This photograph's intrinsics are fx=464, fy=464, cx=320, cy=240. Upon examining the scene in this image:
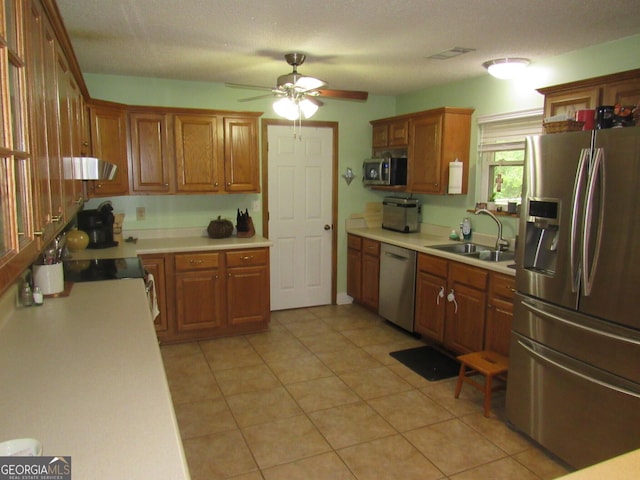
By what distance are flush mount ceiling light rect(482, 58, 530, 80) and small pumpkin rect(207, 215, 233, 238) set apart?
271 centimetres

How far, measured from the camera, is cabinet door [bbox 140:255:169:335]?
159 inches

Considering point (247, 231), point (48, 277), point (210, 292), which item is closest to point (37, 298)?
point (48, 277)

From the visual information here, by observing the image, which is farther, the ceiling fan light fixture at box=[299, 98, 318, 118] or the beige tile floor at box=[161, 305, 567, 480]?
the ceiling fan light fixture at box=[299, 98, 318, 118]

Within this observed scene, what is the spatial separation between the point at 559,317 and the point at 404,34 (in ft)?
6.29

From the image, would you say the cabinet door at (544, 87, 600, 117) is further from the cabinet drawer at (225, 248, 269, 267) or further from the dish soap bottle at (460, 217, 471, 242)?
the cabinet drawer at (225, 248, 269, 267)

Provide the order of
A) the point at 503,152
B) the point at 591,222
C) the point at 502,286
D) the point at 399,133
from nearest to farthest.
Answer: the point at 591,222 < the point at 502,286 < the point at 503,152 < the point at 399,133

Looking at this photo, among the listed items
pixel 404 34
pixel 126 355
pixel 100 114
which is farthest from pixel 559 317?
pixel 100 114

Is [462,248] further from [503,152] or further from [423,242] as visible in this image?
[503,152]

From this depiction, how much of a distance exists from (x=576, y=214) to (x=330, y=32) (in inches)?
70.4

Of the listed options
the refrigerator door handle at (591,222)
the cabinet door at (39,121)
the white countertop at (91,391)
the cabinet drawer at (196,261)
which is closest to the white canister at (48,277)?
the white countertop at (91,391)

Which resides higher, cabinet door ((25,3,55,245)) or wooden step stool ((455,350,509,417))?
cabinet door ((25,3,55,245))

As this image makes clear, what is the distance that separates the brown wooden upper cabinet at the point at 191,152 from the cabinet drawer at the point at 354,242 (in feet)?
4.28

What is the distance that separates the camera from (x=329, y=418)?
298cm

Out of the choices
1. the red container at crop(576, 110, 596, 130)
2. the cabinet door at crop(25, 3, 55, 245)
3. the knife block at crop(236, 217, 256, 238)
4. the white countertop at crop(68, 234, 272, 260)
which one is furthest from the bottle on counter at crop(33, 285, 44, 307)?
the red container at crop(576, 110, 596, 130)
